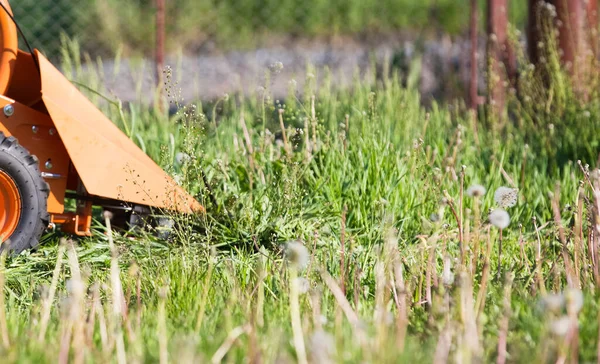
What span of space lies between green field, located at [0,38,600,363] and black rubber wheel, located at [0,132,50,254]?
0.26 ft

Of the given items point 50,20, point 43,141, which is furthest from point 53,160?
point 50,20

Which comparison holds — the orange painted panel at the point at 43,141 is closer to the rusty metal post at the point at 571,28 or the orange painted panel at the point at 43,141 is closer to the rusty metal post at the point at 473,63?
the rusty metal post at the point at 571,28

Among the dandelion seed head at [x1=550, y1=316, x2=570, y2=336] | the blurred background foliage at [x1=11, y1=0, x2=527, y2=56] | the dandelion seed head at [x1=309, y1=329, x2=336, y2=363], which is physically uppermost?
the blurred background foliage at [x1=11, y1=0, x2=527, y2=56]

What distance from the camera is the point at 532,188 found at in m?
4.11

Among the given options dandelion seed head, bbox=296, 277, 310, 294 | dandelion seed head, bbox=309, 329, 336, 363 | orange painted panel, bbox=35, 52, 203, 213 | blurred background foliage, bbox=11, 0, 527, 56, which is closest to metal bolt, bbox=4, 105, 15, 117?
orange painted panel, bbox=35, 52, 203, 213

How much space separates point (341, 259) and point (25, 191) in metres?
1.30

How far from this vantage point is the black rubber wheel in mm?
3166

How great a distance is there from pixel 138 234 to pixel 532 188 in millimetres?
Result: 1871

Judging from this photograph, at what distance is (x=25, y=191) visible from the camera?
321 cm

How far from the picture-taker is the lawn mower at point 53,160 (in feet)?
10.5

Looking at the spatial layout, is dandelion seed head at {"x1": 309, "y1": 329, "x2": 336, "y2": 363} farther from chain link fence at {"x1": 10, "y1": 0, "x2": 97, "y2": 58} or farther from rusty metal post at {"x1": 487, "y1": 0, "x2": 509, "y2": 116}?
chain link fence at {"x1": 10, "y1": 0, "x2": 97, "y2": 58}

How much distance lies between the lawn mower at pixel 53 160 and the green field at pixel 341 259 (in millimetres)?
101

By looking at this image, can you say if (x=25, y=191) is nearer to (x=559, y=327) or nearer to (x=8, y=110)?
(x=8, y=110)

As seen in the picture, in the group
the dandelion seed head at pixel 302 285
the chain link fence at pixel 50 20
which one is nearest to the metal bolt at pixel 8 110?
the dandelion seed head at pixel 302 285
